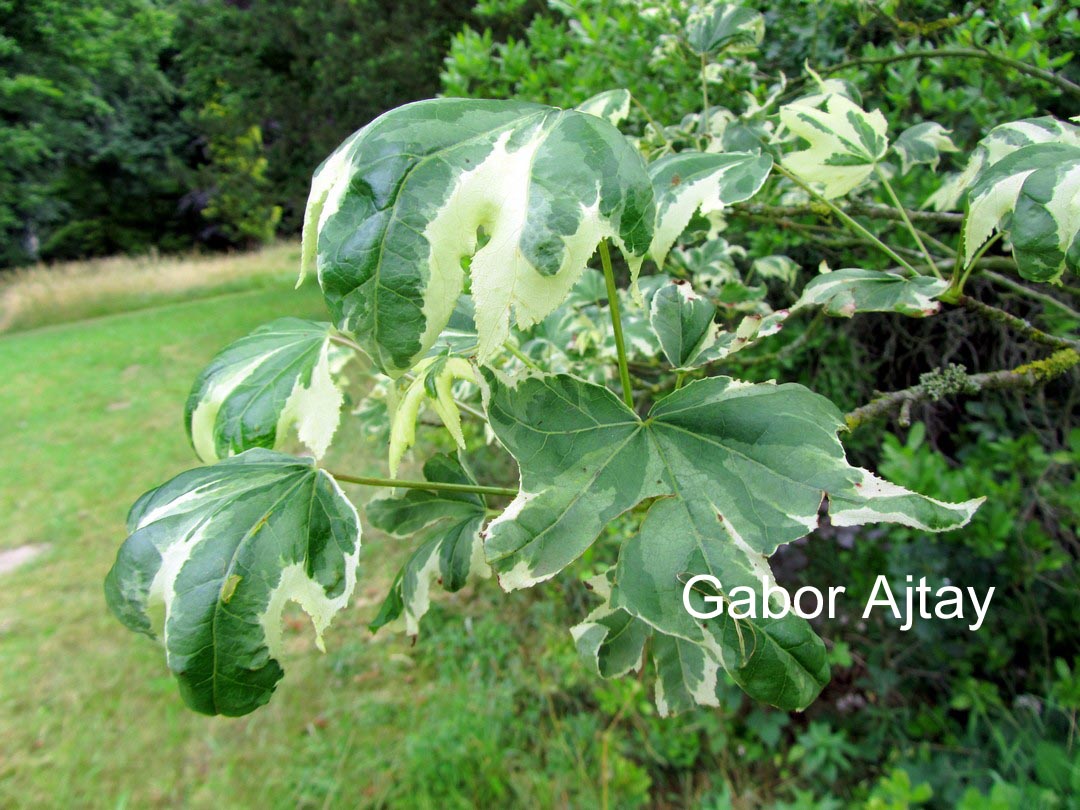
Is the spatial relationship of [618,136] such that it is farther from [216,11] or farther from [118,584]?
[216,11]

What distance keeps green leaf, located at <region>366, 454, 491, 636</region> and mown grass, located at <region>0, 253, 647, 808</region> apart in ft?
4.32

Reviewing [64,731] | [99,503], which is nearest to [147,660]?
[64,731]

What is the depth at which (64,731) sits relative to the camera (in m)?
2.19

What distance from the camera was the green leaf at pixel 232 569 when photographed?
0.44 m

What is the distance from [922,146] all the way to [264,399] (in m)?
0.89

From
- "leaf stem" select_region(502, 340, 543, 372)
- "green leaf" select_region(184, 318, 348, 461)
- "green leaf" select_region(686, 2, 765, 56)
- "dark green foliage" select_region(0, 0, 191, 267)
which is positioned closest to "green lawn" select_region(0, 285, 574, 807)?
"green leaf" select_region(184, 318, 348, 461)

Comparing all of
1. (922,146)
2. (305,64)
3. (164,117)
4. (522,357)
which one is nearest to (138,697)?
(522,357)

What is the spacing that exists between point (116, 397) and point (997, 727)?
5.55 meters

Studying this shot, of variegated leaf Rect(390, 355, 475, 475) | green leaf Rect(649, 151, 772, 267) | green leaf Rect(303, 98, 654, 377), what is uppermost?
green leaf Rect(303, 98, 654, 377)

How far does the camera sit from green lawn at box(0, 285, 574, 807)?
75.3 inches

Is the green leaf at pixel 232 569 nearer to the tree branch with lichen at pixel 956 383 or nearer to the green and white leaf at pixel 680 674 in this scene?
the green and white leaf at pixel 680 674

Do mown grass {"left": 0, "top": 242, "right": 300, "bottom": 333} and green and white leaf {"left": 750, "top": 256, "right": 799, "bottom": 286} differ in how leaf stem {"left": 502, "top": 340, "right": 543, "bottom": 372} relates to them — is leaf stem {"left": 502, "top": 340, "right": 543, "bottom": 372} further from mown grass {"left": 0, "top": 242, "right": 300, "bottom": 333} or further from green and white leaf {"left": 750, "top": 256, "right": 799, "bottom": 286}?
mown grass {"left": 0, "top": 242, "right": 300, "bottom": 333}

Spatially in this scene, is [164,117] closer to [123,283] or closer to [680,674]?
[123,283]

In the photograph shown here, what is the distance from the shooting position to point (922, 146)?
0.90 meters
